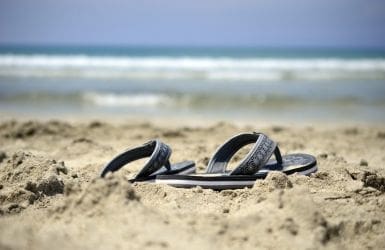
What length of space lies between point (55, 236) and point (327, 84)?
14.6 metres

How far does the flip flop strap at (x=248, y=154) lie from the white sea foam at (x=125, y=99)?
7.25 m

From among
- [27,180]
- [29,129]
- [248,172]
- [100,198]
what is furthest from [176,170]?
[29,129]

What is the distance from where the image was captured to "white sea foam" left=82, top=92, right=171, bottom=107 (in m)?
11.9

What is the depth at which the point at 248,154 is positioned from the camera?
13.0ft

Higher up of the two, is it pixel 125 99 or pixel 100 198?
pixel 100 198

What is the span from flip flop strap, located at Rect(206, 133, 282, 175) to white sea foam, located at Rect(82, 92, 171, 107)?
23.8 ft

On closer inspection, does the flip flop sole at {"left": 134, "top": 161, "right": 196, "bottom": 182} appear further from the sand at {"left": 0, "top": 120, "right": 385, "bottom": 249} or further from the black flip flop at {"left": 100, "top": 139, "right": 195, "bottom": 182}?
the sand at {"left": 0, "top": 120, "right": 385, "bottom": 249}

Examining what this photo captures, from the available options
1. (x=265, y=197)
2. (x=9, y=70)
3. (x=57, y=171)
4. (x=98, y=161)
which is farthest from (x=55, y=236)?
(x=9, y=70)

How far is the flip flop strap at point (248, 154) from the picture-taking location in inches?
156

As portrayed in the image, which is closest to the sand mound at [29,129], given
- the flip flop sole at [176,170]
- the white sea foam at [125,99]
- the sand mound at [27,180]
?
the sand mound at [27,180]

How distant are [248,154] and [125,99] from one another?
8.76 metres

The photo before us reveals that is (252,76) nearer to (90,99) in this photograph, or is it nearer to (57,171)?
(90,99)

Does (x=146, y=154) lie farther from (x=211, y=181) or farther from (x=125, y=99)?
(x=125, y=99)

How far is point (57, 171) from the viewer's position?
4312mm
